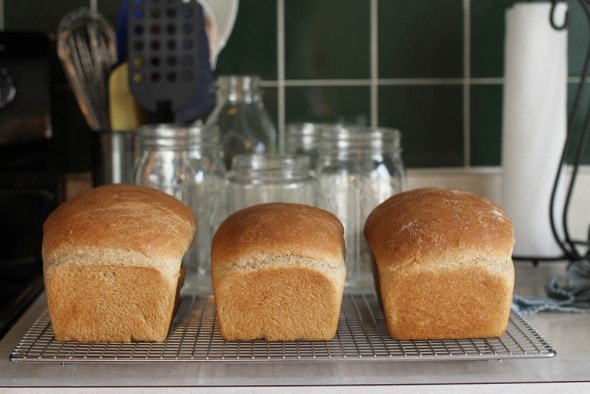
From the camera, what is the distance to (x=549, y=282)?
118 centimetres

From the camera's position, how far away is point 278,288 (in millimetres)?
903

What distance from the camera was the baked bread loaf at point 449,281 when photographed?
902 mm

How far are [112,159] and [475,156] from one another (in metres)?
0.62

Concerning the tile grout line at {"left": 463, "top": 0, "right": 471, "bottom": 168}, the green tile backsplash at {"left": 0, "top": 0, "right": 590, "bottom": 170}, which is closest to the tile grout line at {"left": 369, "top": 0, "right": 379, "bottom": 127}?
the green tile backsplash at {"left": 0, "top": 0, "right": 590, "bottom": 170}

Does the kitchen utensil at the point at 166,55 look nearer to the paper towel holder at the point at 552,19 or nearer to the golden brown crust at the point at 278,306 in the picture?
the golden brown crust at the point at 278,306

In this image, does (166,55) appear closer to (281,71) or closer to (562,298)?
(281,71)

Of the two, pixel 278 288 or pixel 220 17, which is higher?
pixel 220 17

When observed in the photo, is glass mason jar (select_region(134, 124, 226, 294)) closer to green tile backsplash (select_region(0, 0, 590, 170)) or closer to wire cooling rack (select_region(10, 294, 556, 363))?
wire cooling rack (select_region(10, 294, 556, 363))

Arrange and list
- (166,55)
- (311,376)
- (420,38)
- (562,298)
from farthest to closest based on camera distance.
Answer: (420,38)
(166,55)
(562,298)
(311,376)

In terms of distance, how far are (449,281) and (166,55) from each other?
1.79 feet

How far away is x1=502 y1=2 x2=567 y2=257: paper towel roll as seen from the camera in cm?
131

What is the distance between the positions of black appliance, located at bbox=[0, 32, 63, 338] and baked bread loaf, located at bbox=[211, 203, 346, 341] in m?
0.50

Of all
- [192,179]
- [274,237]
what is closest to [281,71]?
[192,179]

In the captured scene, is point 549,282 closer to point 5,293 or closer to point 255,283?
point 255,283
